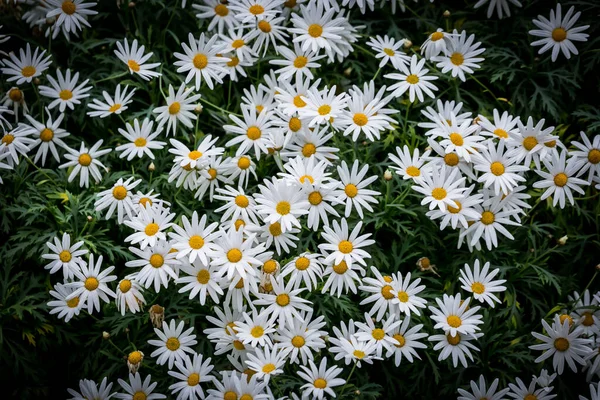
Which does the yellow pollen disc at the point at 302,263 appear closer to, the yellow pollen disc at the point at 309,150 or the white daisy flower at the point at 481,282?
the yellow pollen disc at the point at 309,150

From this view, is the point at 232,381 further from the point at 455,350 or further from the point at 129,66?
the point at 129,66

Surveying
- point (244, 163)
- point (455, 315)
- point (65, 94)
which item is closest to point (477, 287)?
point (455, 315)

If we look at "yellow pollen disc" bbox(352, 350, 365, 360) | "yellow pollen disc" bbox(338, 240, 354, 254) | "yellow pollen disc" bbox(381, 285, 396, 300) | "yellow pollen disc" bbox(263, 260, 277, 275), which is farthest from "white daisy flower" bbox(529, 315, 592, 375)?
"yellow pollen disc" bbox(263, 260, 277, 275)

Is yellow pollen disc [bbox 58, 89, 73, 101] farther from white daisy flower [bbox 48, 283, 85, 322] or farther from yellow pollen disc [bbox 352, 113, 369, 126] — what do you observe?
yellow pollen disc [bbox 352, 113, 369, 126]

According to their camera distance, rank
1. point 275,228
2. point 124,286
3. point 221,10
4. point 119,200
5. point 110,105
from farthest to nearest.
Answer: point 221,10 < point 110,105 < point 119,200 < point 275,228 < point 124,286

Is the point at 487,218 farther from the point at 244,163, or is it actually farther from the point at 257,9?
the point at 257,9

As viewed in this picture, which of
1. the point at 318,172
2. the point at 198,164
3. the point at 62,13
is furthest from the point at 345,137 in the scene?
the point at 62,13
